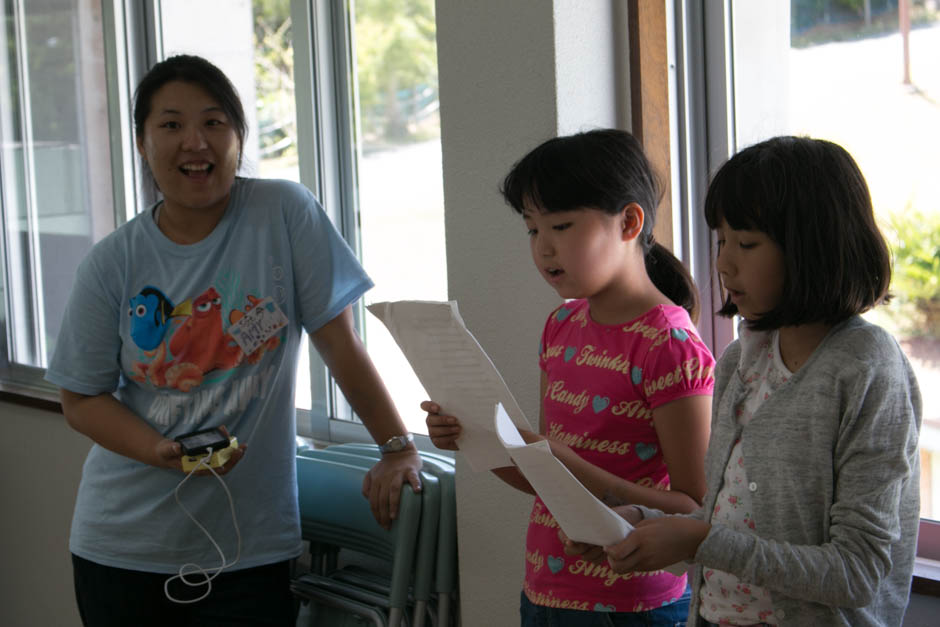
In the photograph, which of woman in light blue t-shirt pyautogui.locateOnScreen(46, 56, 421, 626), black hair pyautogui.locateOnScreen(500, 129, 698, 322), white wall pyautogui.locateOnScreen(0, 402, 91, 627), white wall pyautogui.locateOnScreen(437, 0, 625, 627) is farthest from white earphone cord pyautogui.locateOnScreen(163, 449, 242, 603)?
white wall pyautogui.locateOnScreen(0, 402, 91, 627)

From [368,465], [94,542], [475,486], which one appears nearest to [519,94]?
[475,486]

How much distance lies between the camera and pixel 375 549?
6.45 feet

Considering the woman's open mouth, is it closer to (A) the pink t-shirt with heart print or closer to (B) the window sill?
(A) the pink t-shirt with heart print

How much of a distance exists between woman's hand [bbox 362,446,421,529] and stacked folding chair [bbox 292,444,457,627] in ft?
0.07

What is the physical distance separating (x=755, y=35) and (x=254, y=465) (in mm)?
1179

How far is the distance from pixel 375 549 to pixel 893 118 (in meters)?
1.25

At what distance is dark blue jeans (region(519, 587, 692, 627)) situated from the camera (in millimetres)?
1327

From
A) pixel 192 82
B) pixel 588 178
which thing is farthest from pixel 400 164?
pixel 588 178

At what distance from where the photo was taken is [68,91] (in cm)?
332

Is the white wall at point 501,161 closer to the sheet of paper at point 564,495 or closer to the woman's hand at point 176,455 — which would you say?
the woman's hand at point 176,455

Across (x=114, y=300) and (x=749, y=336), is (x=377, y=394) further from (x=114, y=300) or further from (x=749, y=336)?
(x=749, y=336)

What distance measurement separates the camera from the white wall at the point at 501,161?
162cm

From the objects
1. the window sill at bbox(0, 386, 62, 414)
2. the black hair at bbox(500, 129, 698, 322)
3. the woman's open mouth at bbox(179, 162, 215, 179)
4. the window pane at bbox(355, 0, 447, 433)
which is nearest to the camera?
the black hair at bbox(500, 129, 698, 322)

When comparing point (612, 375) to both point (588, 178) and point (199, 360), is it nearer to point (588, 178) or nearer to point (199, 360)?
point (588, 178)
